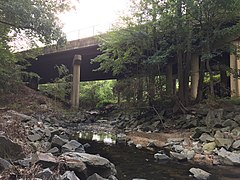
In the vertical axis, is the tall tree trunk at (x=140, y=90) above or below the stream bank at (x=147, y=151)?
above

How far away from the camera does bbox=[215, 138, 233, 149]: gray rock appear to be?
286 inches

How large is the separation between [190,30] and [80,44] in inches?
474

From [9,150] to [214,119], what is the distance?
805 centimetres

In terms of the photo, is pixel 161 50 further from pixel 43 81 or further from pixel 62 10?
pixel 43 81

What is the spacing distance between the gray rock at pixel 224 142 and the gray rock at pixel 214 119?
6.41 ft

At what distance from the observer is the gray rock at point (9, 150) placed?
13.6ft

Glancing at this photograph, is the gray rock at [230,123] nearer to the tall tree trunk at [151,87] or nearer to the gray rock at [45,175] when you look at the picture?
the tall tree trunk at [151,87]

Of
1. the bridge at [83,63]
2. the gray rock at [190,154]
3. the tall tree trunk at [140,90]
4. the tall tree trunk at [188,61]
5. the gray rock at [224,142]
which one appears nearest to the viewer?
the gray rock at [190,154]

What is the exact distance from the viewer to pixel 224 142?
24.4 feet

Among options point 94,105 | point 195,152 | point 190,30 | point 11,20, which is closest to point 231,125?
point 195,152

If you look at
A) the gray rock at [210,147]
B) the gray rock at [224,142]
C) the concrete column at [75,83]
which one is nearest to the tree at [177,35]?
the gray rock at [224,142]

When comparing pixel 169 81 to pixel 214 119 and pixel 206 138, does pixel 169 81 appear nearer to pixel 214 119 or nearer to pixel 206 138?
pixel 214 119

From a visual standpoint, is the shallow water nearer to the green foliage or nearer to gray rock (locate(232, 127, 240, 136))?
gray rock (locate(232, 127, 240, 136))

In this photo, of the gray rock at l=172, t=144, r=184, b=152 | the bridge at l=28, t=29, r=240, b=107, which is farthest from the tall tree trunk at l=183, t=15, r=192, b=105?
the gray rock at l=172, t=144, r=184, b=152
